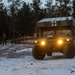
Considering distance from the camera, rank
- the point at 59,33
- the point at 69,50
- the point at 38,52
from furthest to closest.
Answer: the point at 38,52
the point at 59,33
the point at 69,50

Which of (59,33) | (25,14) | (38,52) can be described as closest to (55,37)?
(59,33)

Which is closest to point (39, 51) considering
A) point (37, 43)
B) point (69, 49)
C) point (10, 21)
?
point (37, 43)

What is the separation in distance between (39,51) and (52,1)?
112m

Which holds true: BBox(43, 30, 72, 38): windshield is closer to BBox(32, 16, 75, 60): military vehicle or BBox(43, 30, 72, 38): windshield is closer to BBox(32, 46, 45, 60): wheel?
BBox(32, 16, 75, 60): military vehicle

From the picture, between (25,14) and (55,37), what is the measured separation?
8719cm

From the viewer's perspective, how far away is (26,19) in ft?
343

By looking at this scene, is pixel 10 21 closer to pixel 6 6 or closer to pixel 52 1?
pixel 6 6

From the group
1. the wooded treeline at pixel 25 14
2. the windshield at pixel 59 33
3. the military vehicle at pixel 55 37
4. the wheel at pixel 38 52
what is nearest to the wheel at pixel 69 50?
the military vehicle at pixel 55 37

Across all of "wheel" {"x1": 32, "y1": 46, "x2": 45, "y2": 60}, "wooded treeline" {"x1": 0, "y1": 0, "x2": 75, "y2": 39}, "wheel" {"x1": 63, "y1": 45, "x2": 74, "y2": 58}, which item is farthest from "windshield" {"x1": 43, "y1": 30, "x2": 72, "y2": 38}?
"wooded treeline" {"x1": 0, "y1": 0, "x2": 75, "y2": 39}

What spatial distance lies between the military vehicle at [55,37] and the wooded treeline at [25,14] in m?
69.7

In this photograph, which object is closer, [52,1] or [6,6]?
[6,6]

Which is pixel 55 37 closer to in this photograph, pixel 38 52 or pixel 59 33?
pixel 59 33

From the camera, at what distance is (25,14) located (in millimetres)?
107312

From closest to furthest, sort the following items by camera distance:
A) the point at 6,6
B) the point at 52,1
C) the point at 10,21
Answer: the point at 10,21 < the point at 6,6 < the point at 52,1
